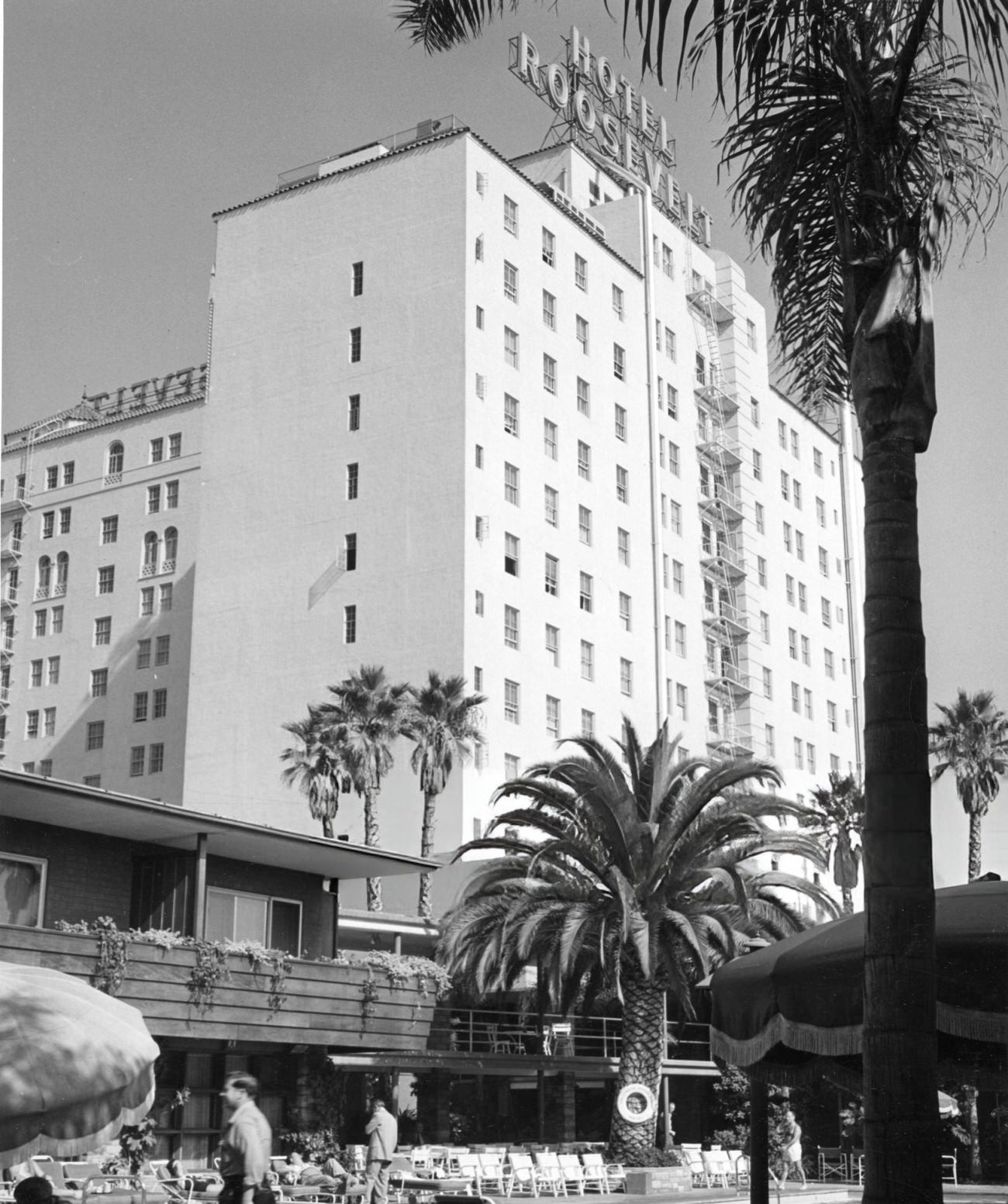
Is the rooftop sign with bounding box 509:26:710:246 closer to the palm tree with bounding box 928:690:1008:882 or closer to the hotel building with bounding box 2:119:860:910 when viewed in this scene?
the hotel building with bounding box 2:119:860:910

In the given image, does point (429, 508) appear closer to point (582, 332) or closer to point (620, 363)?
point (582, 332)

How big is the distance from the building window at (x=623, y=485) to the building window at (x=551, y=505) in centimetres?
531

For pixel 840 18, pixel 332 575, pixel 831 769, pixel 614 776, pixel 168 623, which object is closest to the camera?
pixel 840 18

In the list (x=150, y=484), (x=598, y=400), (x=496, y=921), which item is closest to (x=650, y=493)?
(x=598, y=400)

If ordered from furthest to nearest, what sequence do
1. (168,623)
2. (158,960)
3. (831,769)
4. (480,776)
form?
1. (831,769)
2. (168,623)
3. (480,776)
4. (158,960)

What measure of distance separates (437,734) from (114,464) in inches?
1394

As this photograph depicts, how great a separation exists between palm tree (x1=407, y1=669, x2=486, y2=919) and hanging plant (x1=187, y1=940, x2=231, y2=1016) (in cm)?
2575

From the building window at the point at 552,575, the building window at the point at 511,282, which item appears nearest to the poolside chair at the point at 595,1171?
the building window at the point at 552,575

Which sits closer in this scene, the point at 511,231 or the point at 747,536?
the point at 511,231

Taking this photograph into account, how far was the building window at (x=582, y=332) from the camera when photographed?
74.8 metres

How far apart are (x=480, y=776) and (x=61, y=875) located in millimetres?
30024

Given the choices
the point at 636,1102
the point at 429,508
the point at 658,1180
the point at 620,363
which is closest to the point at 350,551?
the point at 429,508

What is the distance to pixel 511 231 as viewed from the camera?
71.2m

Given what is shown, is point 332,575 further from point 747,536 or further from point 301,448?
point 747,536
